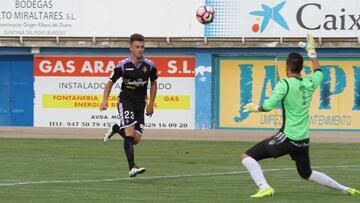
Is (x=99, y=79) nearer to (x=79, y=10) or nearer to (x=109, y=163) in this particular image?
(x=79, y=10)

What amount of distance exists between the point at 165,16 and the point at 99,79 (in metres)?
3.61

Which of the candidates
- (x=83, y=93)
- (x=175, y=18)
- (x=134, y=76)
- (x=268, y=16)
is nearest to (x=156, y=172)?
(x=134, y=76)

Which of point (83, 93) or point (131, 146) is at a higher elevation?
point (83, 93)

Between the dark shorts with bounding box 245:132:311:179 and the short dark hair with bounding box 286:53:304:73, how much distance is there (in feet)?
2.62

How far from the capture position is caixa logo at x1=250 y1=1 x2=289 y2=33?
3847 cm

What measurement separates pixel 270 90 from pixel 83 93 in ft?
22.6

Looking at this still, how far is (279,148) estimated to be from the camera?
13.2 metres

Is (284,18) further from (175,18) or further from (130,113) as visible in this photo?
(130,113)

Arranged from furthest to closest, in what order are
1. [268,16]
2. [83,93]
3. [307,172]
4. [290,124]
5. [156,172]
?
1. [83,93]
2. [268,16]
3. [156,172]
4. [307,172]
5. [290,124]

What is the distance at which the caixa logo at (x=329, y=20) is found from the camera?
38000 millimetres

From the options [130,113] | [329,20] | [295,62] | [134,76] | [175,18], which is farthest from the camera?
[175,18]

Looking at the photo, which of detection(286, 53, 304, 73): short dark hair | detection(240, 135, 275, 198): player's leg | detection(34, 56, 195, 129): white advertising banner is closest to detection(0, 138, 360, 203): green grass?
detection(240, 135, 275, 198): player's leg

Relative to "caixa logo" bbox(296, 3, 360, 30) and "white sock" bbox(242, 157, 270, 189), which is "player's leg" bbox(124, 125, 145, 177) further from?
"caixa logo" bbox(296, 3, 360, 30)

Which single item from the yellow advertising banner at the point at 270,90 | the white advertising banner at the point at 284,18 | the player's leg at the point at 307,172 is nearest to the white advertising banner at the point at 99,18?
the white advertising banner at the point at 284,18
